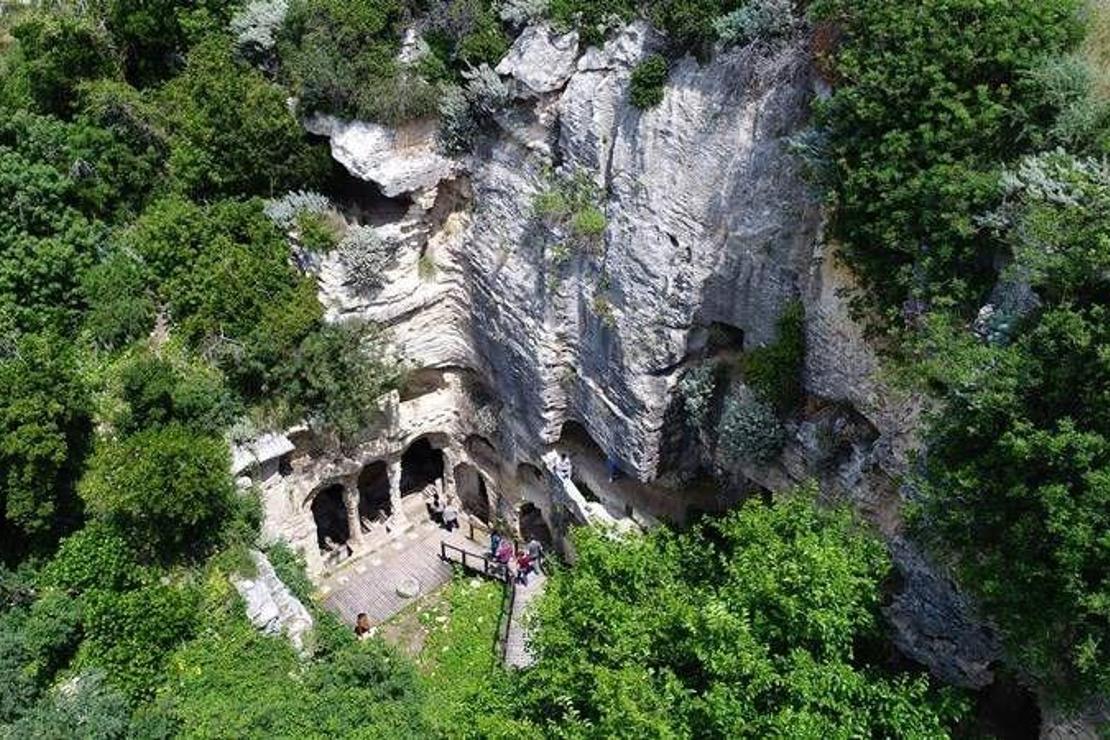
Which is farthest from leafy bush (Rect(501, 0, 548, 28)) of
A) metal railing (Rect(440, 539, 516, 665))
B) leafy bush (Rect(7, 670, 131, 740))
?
leafy bush (Rect(7, 670, 131, 740))

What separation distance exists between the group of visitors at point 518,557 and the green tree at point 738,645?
29.8ft

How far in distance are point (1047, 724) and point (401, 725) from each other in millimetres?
9026

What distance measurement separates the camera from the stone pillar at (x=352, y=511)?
23.8 metres

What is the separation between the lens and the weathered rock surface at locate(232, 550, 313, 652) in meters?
17.4

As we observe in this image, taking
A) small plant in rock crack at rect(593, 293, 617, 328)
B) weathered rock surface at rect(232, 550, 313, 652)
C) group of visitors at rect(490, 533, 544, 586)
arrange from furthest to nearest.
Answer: group of visitors at rect(490, 533, 544, 586)
small plant in rock crack at rect(593, 293, 617, 328)
weathered rock surface at rect(232, 550, 313, 652)

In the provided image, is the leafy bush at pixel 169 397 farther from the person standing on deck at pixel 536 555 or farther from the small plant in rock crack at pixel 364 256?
the person standing on deck at pixel 536 555

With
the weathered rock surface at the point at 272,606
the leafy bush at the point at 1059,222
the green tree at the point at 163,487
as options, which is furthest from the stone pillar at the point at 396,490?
the leafy bush at the point at 1059,222

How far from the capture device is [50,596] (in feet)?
57.1

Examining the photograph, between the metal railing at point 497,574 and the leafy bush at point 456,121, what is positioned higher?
the leafy bush at point 456,121

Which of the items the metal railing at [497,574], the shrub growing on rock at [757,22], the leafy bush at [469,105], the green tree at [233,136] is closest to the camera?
the shrub growing on rock at [757,22]

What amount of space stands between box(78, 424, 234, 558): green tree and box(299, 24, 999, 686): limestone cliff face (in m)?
5.19

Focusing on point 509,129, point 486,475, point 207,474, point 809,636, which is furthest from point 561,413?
point 809,636

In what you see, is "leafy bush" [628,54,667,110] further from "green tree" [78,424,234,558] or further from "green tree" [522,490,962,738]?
"green tree" [78,424,234,558]

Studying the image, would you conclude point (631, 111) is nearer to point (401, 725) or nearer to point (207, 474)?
point (207, 474)
